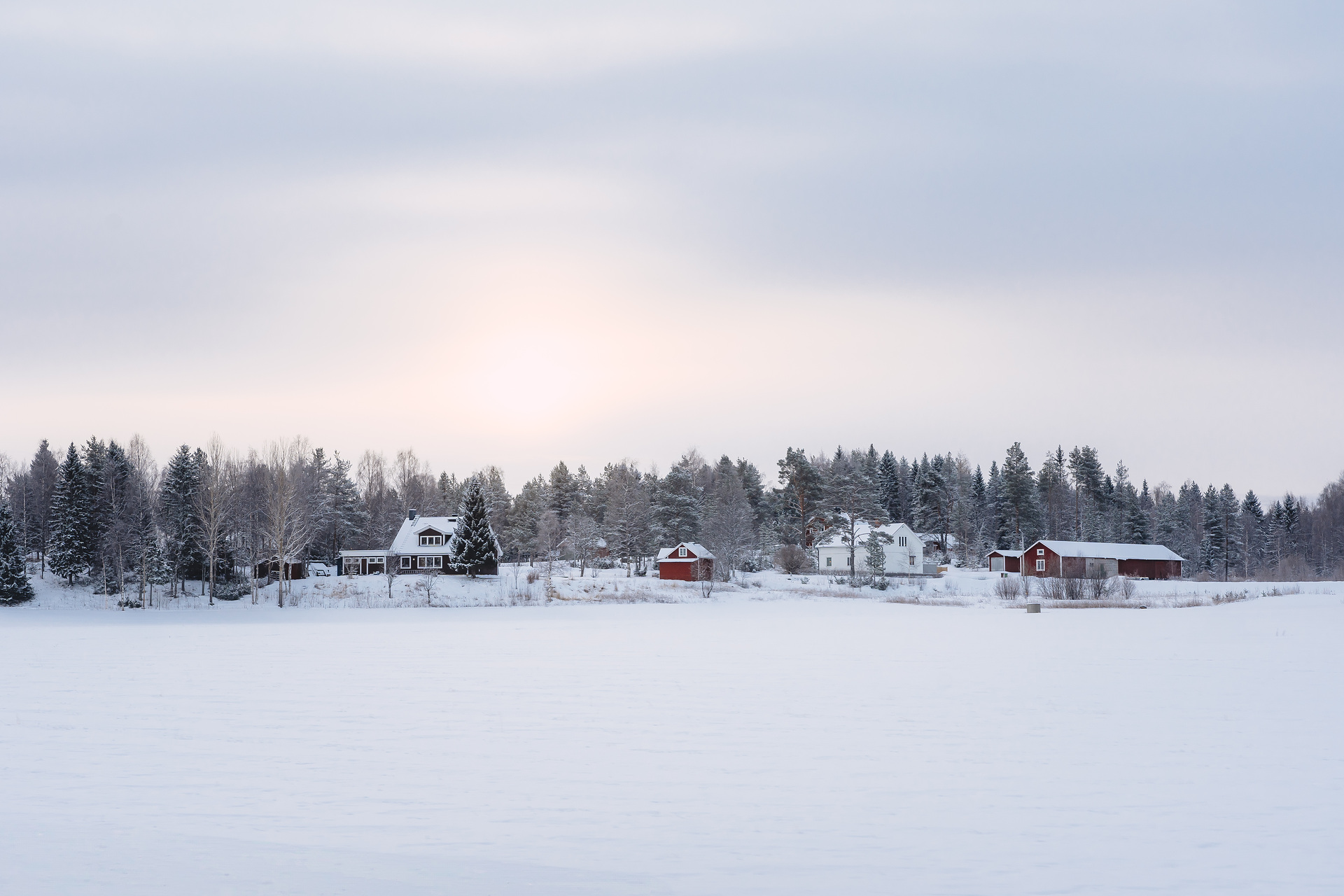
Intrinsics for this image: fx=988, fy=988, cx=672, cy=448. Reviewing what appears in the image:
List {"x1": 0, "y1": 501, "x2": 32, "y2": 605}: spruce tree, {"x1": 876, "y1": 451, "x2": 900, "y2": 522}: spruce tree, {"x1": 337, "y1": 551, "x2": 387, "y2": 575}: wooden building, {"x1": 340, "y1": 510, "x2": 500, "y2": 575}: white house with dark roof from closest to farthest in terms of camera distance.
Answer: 1. {"x1": 0, "y1": 501, "x2": 32, "y2": 605}: spruce tree
2. {"x1": 340, "y1": 510, "x2": 500, "y2": 575}: white house with dark roof
3. {"x1": 337, "y1": 551, "x2": 387, "y2": 575}: wooden building
4. {"x1": 876, "y1": 451, "x2": 900, "y2": 522}: spruce tree

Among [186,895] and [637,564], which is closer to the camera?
[186,895]

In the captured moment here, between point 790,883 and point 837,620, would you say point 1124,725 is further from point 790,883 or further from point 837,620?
point 837,620

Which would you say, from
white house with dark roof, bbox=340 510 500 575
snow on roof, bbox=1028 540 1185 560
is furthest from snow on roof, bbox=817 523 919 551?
white house with dark roof, bbox=340 510 500 575

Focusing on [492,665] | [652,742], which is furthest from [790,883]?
[492,665]

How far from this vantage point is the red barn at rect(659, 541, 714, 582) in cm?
7650

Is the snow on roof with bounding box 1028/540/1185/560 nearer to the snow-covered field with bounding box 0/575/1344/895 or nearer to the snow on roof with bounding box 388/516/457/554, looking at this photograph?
the snow on roof with bounding box 388/516/457/554

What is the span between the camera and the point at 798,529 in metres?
100

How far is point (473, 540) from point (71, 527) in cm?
2504

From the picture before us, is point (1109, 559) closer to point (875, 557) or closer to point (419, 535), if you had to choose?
point (875, 557)

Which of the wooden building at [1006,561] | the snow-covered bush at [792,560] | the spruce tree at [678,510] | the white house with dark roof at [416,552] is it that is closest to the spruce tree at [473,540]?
the white house with dark roof at [416,552]

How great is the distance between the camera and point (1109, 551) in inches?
3378

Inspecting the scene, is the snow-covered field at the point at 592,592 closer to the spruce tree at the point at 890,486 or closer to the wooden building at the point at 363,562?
the wooden building at the point at 363,562

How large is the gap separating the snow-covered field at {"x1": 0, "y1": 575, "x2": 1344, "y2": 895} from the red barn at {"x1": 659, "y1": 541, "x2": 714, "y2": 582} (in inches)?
1980

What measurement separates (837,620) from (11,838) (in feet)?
111
